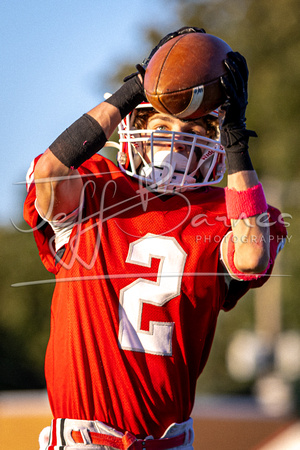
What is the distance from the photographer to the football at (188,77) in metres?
A: 2.47

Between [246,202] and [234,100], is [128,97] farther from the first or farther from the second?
[246,202]

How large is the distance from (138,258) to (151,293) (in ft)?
0.47

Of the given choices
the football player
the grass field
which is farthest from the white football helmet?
the grass field

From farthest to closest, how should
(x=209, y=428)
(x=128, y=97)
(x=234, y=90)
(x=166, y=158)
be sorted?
(x=209, y=428), (x=166, y=158), (x=128, y=97), (x=234, y=90)

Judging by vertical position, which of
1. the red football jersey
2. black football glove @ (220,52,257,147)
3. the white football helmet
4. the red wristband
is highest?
black football glove @ (220,52,257,147)

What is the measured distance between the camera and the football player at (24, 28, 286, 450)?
2543 mm

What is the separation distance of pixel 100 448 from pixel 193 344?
20.9 inches

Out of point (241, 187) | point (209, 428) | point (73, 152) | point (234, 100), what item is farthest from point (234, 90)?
point (209, 428)

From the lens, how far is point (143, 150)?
9.27 feet

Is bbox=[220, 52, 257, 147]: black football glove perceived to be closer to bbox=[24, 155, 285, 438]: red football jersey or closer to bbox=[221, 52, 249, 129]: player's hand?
bbox=[221, 52, 249, 129]: player's hand

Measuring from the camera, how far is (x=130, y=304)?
2.65 meters

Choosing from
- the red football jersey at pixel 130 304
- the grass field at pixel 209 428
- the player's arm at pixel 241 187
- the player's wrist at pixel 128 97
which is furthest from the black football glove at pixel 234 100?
the grass field at pixel 209 428

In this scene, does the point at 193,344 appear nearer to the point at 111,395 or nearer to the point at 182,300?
the point at 182,300

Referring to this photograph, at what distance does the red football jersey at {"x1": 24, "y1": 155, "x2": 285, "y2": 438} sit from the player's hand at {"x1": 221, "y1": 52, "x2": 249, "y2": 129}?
477 mm
